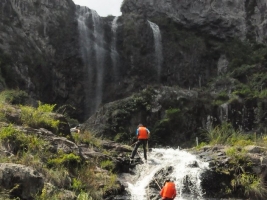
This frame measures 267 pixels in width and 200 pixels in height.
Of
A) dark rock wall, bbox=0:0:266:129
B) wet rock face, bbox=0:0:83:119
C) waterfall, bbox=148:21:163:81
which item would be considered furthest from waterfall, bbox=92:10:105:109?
waterfall, bbox=148:21:163:81

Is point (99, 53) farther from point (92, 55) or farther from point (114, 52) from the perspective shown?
point (114, 52)

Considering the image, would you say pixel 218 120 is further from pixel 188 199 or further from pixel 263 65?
pixel 188 199

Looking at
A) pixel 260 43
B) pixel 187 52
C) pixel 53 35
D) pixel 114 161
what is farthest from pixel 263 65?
pixel 114 161

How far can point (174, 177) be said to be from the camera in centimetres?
1396

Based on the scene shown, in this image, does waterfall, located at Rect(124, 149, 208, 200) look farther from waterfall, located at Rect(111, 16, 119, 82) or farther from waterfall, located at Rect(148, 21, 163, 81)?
waterfall, located at Rect(148, 21, 163, 81)

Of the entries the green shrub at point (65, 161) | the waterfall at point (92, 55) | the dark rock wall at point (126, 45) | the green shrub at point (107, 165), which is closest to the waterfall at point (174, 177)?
the green shrub at point (107, 165)

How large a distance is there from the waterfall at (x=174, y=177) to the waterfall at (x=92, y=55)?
18.4 m

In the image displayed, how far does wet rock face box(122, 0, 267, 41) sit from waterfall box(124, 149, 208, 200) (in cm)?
2432

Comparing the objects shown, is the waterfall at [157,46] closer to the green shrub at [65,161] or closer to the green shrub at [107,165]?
the green shrub at [107,165]

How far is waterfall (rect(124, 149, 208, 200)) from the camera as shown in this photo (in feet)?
42.4

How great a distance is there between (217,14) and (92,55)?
13.2m

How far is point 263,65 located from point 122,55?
12621 mm

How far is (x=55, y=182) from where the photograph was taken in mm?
9945

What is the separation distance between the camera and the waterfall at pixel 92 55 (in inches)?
1339
